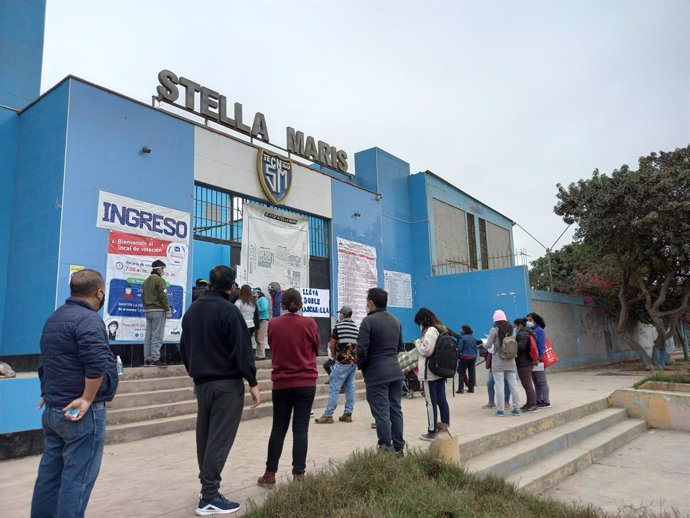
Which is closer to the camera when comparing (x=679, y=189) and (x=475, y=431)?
(x=475, y=431)

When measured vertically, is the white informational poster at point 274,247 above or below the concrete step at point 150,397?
above

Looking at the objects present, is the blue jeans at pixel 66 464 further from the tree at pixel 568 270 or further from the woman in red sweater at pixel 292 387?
the tree at pixel 568 270

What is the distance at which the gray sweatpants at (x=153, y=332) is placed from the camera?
318 inches

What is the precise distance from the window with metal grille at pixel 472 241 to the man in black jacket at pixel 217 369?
1752 cm

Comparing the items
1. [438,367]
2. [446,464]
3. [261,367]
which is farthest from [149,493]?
[261,367]

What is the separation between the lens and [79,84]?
9.27 meters

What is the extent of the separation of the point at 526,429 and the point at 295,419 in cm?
380

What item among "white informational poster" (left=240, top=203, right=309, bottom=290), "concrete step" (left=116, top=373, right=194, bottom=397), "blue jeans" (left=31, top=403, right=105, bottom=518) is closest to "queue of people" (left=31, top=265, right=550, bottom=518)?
"blue jeans" (left=31, top=403, right=105, bottom=518)

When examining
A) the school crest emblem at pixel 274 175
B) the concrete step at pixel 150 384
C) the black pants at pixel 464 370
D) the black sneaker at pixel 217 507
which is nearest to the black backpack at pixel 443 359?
the black sneaker at pixel 217 507

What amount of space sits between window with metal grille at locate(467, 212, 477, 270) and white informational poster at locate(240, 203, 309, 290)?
29.8ft

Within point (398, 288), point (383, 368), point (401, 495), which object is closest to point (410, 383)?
point (383, 368)

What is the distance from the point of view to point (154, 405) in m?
6.94

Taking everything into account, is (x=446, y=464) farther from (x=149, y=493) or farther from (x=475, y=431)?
(x=149, y=493)

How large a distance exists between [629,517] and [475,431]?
6.90 feet
